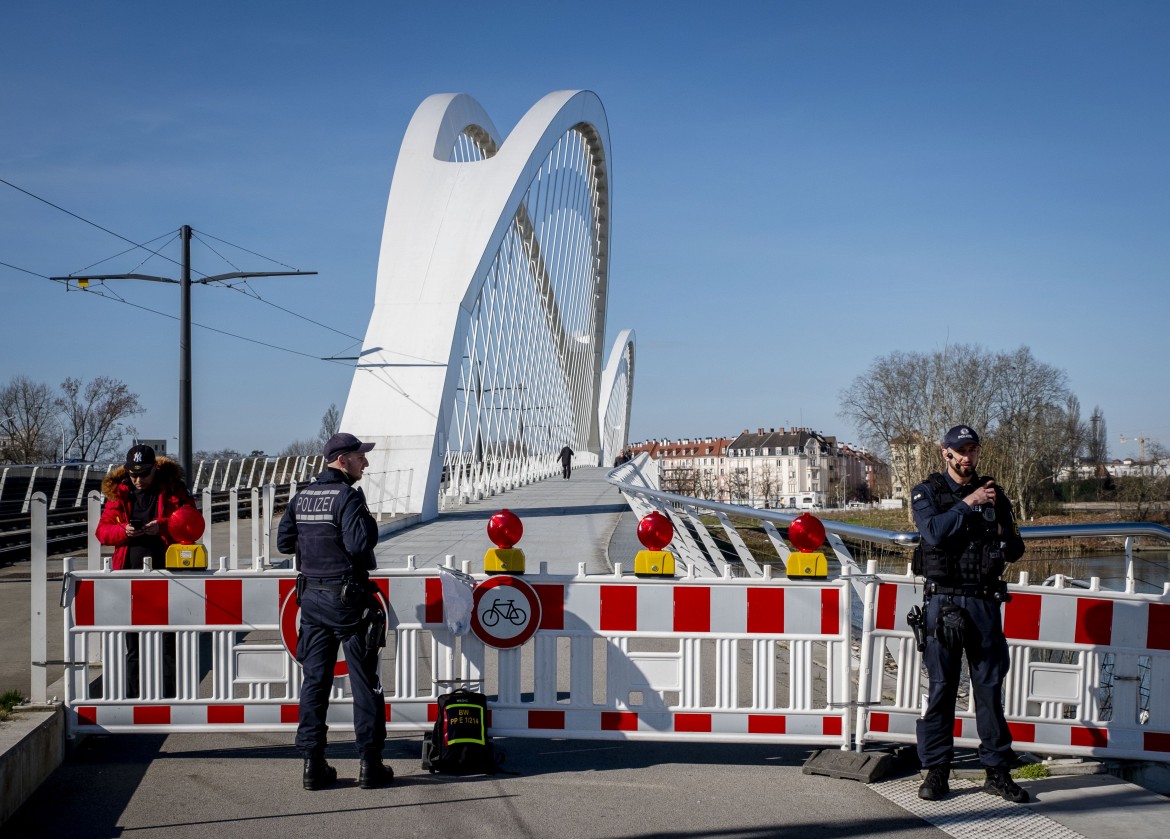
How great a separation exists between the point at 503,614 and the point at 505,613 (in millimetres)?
13

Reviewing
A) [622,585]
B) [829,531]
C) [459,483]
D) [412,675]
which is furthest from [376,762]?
[459,483]

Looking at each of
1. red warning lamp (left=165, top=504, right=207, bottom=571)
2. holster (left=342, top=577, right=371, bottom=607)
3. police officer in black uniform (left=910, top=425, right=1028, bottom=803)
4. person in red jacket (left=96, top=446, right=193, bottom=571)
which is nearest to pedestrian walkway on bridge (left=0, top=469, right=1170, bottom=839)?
police officer in black uniform (left=910, top=425, right=1028, bottom=803)

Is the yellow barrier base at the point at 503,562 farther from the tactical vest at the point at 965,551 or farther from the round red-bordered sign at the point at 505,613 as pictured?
the tactical vest at the point at 965,551

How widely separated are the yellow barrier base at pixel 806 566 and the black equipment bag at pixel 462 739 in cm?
169

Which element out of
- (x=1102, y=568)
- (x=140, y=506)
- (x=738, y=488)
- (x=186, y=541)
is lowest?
(x=738, y=488)

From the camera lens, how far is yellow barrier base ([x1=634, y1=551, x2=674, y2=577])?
5.72 m

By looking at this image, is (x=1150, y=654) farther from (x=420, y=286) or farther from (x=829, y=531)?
(x=420, y=286)

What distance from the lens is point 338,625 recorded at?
17.0ft

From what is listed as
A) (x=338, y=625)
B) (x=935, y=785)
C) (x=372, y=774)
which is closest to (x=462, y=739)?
(x=372, y=774)

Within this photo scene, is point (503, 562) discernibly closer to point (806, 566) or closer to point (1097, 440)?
point (806, 566)

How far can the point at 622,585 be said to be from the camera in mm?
5680

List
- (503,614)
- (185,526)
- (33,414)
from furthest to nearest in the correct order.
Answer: (33,414), (185,526), (503,614)

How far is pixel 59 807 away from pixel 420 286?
20082mm

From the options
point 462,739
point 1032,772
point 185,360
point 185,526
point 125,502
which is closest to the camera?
point 462,739
